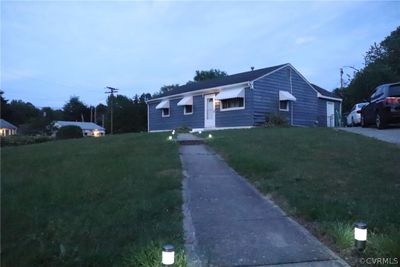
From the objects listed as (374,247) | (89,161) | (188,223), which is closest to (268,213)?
(188,223)

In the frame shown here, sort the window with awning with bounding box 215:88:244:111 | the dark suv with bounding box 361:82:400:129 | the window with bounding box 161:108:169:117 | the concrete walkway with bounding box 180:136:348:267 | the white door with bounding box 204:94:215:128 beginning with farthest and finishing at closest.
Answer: the window with bounding box 161:108:169:117 < the white door with bounding box 204:94:215:128 < the window with awning with bounding box 215:88:244:111 < the dark suv with bounding box 361:82:400:129 < the concrete walkway with bounding box 180:136:348:267

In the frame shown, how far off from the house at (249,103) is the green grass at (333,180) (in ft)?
34.8

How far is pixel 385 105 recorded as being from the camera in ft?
57.3

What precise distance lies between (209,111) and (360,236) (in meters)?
23.2

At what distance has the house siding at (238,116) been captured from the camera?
25.4m

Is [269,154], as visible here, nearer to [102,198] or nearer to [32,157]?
[102,198]

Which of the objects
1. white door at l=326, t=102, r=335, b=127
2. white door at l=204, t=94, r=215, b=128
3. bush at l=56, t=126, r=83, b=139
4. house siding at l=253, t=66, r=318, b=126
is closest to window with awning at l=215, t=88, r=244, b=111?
house siding at l=253, t=66, r=318, b=126

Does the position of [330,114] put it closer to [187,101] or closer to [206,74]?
[187,101]

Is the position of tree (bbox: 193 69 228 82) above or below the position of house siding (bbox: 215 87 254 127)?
above

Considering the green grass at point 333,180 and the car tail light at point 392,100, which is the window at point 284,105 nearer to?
the car tail light at point 392,100

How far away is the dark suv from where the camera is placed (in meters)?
17.2

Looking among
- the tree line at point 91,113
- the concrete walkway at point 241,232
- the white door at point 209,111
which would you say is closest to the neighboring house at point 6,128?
the tree line at point 91,113

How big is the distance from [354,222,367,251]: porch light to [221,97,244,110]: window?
20.9 metres

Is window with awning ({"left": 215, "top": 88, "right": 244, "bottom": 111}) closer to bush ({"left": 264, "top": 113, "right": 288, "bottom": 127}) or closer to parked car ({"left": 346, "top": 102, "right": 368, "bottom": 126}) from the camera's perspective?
bush ({"left": 264, "top": 113, "right": 288, "bottom": 127})
